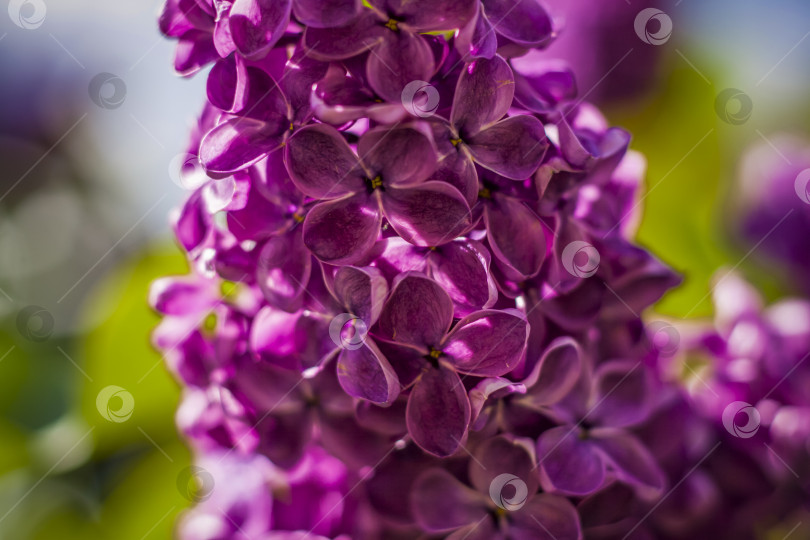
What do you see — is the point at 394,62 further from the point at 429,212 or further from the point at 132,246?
the point at 132,246

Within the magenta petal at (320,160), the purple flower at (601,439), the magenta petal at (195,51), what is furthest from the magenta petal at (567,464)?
the magenta petal at (195,51)

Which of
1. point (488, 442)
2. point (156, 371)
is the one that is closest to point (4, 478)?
point (156, 371)

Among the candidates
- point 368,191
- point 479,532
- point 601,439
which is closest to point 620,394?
point 601,439

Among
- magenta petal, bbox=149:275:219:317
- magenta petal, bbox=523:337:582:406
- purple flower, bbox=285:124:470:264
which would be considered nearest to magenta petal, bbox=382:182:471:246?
purple flower, bbox=285:124:470:264

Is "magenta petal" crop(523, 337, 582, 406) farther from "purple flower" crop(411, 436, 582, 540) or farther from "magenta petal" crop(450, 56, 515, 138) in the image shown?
"magenta petal" crop(450, 56, 515, 138)

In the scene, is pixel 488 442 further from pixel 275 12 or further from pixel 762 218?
pixel 762 218

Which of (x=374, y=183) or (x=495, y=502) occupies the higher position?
(x=374, y=183)

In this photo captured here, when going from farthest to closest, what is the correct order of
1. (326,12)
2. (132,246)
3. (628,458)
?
(132,246), (628,458), (326,12)
